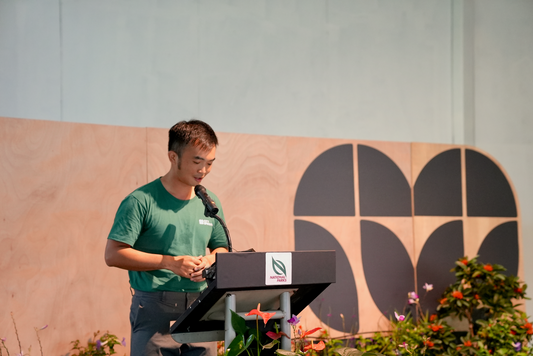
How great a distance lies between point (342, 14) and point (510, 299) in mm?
2819

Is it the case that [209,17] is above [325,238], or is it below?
above

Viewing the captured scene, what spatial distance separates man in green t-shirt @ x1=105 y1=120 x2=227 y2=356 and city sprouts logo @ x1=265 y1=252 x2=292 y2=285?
441mm

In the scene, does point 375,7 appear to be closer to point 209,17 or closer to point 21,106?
point 209,17

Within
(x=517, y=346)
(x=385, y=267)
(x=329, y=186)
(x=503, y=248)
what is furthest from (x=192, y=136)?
(x=503, y=248)

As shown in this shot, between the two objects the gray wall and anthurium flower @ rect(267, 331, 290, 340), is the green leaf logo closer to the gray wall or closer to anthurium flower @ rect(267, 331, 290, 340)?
anthurium flower @ rect(267, 331, 290, 340)

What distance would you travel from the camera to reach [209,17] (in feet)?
14.8

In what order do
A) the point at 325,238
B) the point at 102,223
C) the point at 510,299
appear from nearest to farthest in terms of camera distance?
the point at 102,223
the point at 325,238
the point at 510,299

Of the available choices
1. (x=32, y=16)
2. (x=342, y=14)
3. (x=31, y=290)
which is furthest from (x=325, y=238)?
(x=32, y=16)

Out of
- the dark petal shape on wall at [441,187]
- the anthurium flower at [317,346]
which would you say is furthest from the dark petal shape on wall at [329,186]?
the anthurium flower at [317,346]

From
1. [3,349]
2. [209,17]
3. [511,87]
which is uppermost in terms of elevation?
[209,17]

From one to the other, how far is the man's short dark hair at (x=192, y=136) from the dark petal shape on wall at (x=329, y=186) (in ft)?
5.57

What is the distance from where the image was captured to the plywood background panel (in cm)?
310

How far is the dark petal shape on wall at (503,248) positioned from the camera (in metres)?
4.34

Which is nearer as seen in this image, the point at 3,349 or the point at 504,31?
the point at 3,349
